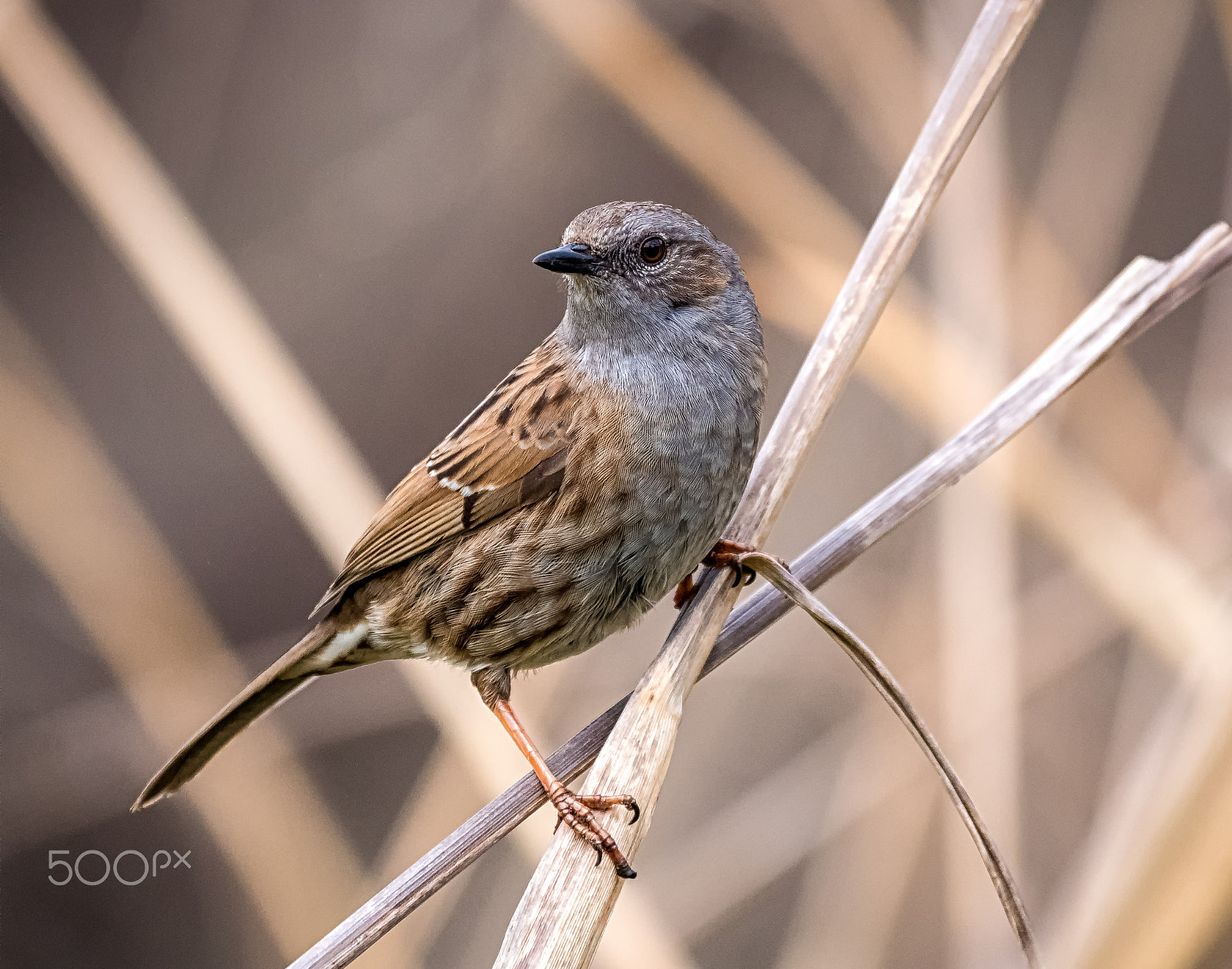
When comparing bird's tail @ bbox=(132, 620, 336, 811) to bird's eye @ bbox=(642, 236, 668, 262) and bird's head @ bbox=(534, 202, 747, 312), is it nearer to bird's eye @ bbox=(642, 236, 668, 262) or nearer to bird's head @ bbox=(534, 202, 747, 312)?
bird's head @ bbox=(534, 202, 747, 312)

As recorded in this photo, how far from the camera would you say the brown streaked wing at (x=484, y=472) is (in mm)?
2217

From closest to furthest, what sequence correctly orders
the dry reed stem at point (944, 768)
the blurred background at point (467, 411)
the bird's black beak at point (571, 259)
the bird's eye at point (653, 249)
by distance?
the dry reed stem at point (944, 768), the bird's black beak at point (571, 259), the bird's eye at point (653, 249), the blurred background at point (467, 411)

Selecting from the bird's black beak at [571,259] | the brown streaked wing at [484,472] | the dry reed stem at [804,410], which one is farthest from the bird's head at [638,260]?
the dry reed stem at [804,410]

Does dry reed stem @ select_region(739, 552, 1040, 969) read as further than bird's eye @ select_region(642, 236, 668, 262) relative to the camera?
No

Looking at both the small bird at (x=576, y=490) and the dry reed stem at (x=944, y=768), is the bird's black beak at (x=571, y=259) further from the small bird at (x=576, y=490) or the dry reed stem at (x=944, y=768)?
the dry reed stem at (x=944, y=768)

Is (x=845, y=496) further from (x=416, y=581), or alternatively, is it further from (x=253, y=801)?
(x=253, y=801)

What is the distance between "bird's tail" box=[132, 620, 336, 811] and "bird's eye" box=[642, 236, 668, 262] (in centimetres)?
111

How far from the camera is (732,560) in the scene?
2141 mm

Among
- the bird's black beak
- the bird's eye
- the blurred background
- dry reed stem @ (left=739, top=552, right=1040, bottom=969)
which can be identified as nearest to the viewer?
dry reed stem @ (left=739, top=552, right=1040, bottom=969)

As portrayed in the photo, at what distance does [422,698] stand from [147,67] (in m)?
2.03

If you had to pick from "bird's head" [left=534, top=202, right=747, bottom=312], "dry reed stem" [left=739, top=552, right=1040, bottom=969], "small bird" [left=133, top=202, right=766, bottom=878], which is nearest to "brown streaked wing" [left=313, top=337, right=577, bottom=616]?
"small bird" [left=133, top=202, right=766, bottom=878]

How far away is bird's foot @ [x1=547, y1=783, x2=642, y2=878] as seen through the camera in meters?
1.66

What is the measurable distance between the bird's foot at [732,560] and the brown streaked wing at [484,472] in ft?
1.19

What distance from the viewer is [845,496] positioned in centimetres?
307
